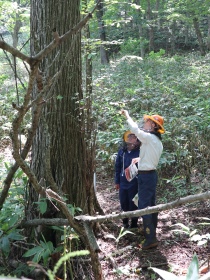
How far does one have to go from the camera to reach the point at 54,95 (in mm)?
3762

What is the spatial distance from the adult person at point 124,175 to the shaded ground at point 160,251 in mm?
304

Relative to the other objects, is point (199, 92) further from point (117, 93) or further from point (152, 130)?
point (152, 130)

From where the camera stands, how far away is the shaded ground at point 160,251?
3641mm

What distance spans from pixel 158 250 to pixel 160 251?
3 centimetres

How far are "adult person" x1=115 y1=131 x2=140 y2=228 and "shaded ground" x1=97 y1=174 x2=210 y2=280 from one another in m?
0.30

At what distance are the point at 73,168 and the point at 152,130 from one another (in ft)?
3.92

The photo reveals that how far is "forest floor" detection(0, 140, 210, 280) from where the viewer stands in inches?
143

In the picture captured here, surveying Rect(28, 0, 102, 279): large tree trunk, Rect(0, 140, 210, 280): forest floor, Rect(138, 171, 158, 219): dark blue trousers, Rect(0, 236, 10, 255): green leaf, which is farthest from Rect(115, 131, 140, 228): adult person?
Rect(0, 236, 10, 255): green leaf

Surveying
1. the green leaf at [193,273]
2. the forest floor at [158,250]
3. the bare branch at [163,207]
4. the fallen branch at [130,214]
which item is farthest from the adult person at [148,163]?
the green leaf at [193,273]

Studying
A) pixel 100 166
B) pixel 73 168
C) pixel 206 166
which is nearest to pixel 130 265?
pixel 73 168

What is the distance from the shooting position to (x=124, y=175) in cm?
500

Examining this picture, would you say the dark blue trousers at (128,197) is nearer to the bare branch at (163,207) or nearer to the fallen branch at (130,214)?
the fallen branch at (130,214)

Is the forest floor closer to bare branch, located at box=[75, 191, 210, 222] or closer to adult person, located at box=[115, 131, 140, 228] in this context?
adult person, located at box=[115, 131, 140, 228]

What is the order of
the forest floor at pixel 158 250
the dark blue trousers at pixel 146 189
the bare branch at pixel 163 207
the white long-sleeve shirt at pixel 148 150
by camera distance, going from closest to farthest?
1. the bare branch at pixel 163 207
2. the forest floor at pixel 158 250
3. the white long-sleeve shirt at pixel 148 150
4. the dark blue trousers at pixel 146 189
